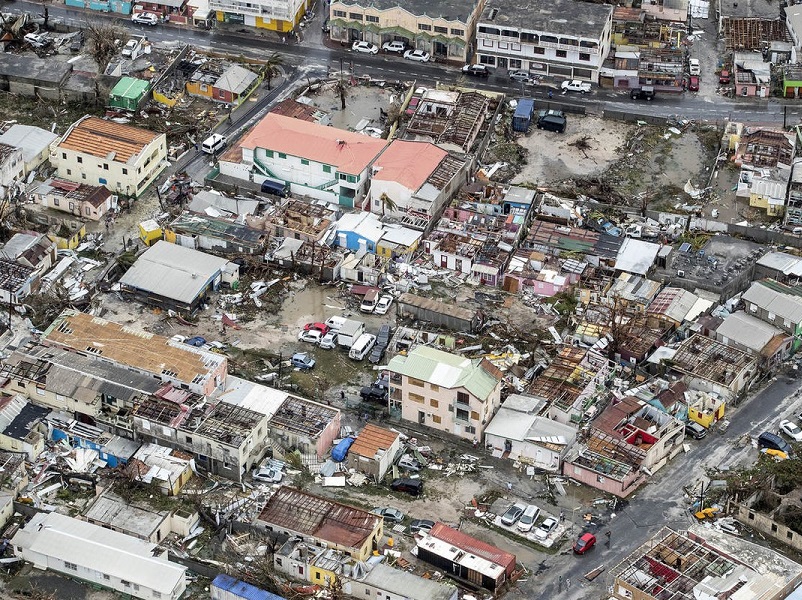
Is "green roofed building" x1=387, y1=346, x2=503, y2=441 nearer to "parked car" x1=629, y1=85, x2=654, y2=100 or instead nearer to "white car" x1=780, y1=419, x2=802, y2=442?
"white car" x1=780, y1=419, x2=802, y2=442

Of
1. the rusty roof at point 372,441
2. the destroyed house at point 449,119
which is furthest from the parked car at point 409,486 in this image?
the destroyed house at point 449,119

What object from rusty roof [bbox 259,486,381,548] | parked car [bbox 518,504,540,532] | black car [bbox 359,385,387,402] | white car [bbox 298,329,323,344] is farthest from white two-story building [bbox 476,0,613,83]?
rusty roof [bbox 259,486,381,548]

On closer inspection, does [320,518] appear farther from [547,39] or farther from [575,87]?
[547,39]

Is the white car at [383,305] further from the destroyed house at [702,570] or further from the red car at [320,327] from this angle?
the destroyed house at [702,570]

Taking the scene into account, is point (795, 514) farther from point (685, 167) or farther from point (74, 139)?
point (74, 139)

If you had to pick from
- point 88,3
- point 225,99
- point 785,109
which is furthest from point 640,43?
point 88,3

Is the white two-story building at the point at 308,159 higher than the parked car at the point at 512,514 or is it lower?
higher
